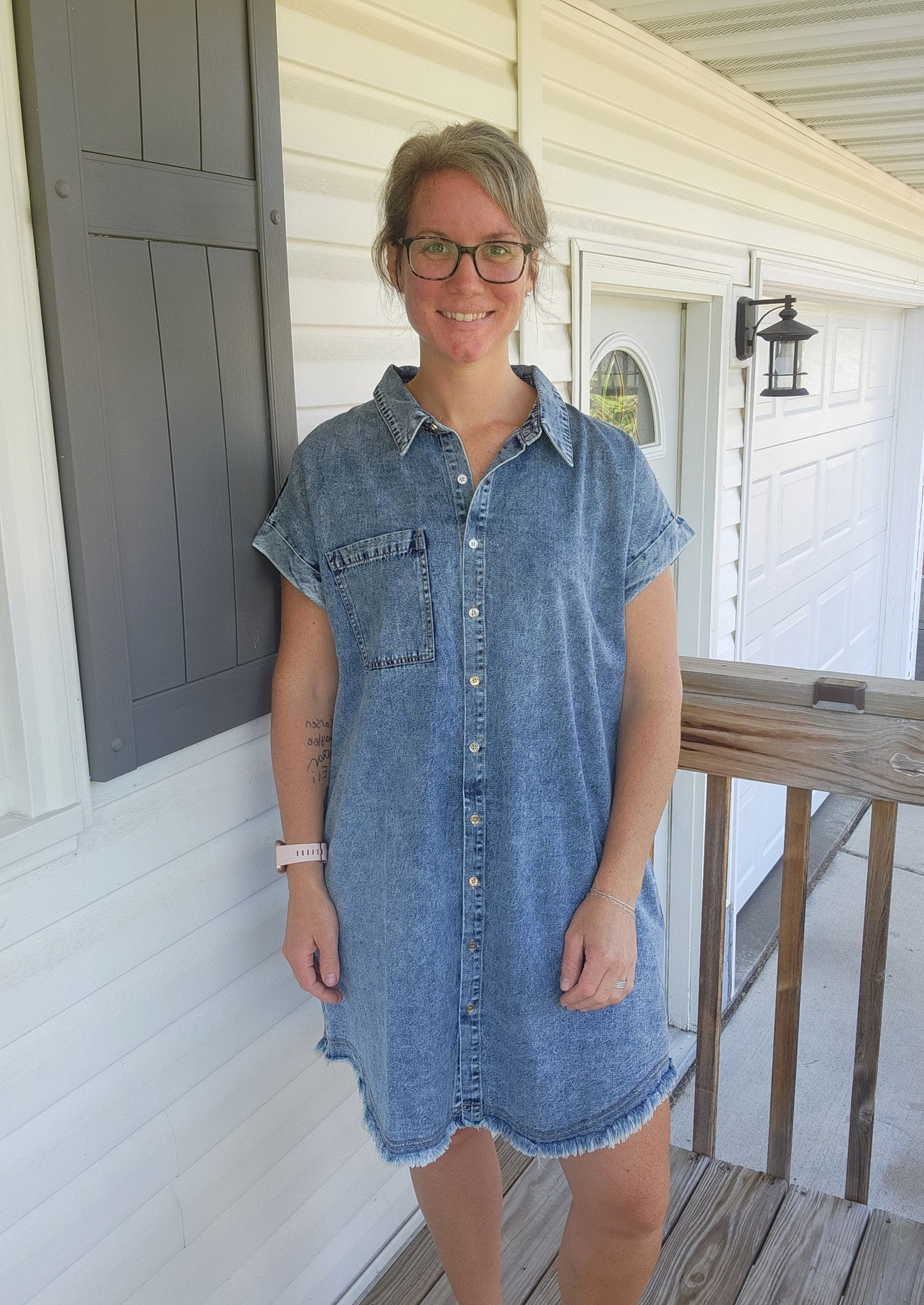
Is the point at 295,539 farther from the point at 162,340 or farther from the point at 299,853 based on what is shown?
the point at 299,853

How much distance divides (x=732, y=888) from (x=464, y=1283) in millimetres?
2794

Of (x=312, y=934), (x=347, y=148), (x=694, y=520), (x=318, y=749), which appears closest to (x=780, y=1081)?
(x=312, y=934)

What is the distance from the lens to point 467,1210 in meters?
1.54

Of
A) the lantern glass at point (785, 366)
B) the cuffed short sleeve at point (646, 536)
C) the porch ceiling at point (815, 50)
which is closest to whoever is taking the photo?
the cuffed short sleeve at point (646, 536)

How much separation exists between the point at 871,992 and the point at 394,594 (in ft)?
3.51

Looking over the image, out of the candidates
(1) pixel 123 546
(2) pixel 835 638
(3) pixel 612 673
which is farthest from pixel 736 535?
(1) pixel 123 546

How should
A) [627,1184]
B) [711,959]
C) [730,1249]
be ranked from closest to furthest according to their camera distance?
[627,1184]
[730,1249]
[711,959]

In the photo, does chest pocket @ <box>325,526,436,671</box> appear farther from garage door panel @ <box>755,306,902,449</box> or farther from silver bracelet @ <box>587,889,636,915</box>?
garage door panel @ <box>755,306,902,449</box>

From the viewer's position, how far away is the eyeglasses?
50.2 inches

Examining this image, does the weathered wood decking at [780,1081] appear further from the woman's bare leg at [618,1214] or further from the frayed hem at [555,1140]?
the frayed hem at [555,1140]

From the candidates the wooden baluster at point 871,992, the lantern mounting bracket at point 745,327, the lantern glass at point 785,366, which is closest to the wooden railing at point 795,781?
the wooden baluster at point 871,992

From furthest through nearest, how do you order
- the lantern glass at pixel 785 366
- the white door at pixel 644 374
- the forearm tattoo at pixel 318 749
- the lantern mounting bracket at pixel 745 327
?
the lantern glass at pixel 785 366, the lantern mounting bracket at pixel 745 327, the white door at pixel 644 374, the forearm tattoo at pixel 318 749

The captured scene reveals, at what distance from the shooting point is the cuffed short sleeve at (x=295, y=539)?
141 centimetres

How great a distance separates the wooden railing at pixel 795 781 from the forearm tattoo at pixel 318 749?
63cm
